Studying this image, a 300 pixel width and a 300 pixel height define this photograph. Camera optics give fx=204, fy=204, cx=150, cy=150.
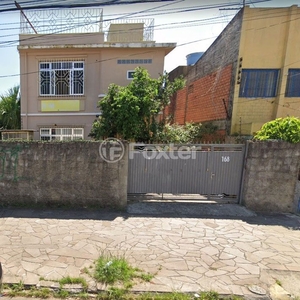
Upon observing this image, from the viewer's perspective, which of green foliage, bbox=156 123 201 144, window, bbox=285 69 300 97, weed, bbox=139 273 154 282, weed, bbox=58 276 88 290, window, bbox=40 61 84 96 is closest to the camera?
weed, bbox=58 276 88 290

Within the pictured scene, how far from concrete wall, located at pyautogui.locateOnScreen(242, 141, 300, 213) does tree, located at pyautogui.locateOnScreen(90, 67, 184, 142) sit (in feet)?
11.4

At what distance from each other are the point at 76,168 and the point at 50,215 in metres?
1.27

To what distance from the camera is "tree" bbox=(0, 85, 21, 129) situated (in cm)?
1016

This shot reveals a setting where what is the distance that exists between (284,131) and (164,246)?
4.34 meters

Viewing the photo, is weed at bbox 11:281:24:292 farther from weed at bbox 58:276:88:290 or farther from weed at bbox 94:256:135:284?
weed at bbox 94:256:135:284

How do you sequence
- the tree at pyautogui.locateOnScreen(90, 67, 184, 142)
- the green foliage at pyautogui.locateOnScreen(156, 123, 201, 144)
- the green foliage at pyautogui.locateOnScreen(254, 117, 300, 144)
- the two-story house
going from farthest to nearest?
the two-story house → the green foliage at pyautogui.locateOnScreen(156, 123, 201, 144) → the tree at pyautogui.locateOnScreen(90, 67, 184, 142) → the green foliage at pyautogui.locateOnScreen(254, 117, 300, 144)

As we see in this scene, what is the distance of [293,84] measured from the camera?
8.48m

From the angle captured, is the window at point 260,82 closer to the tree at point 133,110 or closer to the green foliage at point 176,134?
the green foliage at point 176,134

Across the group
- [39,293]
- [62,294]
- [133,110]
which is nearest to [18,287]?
[39,293]

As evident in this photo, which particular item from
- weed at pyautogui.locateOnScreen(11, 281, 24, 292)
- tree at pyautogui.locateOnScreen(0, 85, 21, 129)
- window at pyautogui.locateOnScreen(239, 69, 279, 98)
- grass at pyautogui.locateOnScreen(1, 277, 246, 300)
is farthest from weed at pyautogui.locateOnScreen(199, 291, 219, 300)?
tree at pyautogui.locateOnScreen(0, 85, 21, 129)

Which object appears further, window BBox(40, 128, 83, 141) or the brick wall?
window BBox(40, 128, 83, 141)

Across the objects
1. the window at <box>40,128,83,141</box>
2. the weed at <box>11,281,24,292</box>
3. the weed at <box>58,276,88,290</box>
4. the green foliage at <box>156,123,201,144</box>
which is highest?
the green foliage at <box>156,123,201,144</box>

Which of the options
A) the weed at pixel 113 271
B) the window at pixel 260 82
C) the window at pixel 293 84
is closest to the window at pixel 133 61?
the window at pixel 260 82

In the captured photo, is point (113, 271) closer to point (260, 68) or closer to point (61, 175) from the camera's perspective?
point (61, 175)
